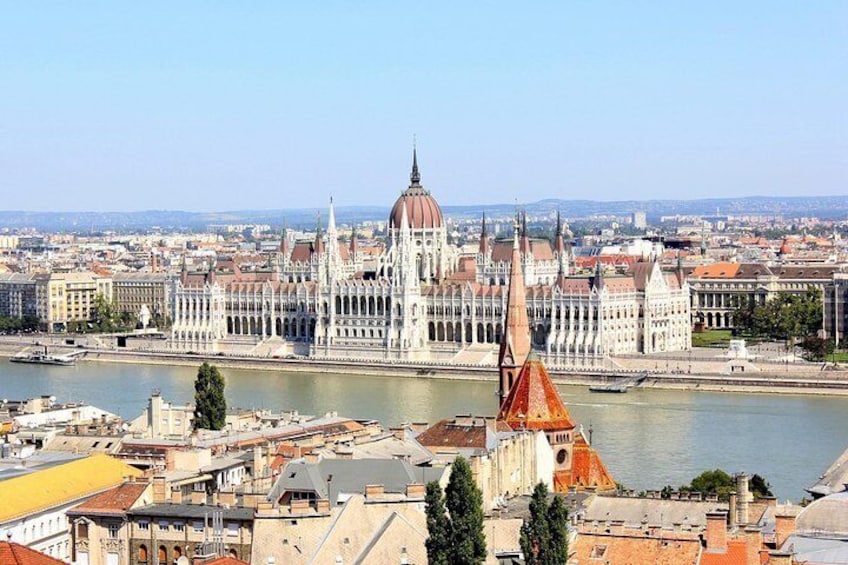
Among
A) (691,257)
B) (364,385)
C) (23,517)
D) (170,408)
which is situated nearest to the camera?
(23,517)

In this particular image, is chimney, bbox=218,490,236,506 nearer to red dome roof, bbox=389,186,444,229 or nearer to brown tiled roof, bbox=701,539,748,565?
brown tiled roof, bbox=701,539,748,565

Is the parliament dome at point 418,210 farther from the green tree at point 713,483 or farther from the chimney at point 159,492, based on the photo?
the chimney at point 159,492

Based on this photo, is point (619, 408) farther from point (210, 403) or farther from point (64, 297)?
point (64, 297)

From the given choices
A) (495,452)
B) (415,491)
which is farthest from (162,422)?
(415,491)

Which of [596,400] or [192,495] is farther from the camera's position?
[596,400]

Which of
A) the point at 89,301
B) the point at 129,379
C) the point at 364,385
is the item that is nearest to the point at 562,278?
the point at 364,385

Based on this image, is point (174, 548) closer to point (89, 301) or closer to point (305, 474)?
point (305, 474)

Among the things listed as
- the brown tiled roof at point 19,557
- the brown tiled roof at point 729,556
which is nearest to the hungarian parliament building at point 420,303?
the brown tiled roof at point 729,556
